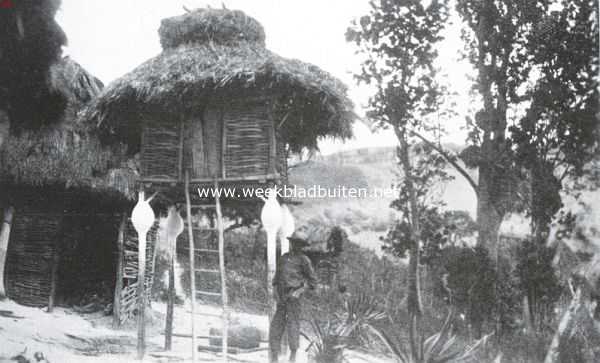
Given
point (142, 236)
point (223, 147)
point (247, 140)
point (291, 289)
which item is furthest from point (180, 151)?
point (291, 289)

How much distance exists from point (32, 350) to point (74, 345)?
2.01 metres

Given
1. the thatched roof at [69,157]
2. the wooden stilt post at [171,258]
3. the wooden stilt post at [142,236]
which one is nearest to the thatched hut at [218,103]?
the wooden stilt post at [142,236]

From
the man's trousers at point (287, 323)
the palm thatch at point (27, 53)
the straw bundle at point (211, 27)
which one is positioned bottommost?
the man's trousers at point (287, 323)

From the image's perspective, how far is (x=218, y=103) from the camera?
880cm

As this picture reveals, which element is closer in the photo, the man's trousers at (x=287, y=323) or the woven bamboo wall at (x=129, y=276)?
the man's trousers at (x=287, y=323)

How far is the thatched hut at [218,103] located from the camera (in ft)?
27.6

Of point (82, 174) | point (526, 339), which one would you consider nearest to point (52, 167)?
point (82, 174)

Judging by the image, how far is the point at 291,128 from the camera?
955cm

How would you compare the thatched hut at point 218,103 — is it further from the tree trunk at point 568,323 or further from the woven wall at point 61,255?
→ the tree trunk at point 568,323

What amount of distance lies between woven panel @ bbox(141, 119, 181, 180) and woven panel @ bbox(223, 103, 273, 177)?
0.87 metres

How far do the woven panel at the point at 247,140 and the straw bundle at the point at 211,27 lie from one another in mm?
1428

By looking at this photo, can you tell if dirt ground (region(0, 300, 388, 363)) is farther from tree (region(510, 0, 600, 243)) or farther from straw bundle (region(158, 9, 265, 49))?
straw bundle (region(158, 9, 265, 49))

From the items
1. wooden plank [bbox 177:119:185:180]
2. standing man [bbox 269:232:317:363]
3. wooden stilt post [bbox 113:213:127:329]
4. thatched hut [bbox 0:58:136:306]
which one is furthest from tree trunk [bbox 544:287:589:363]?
thatched hut [bbox 0:58:136:306]

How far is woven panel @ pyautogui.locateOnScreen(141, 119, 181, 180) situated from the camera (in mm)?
8938
